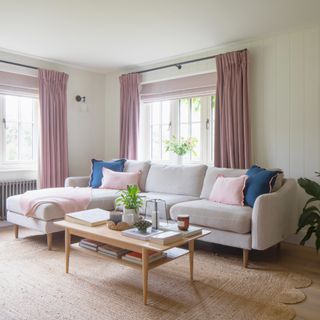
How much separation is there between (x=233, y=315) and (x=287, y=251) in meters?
1.55

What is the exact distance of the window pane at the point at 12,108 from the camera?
177 inches

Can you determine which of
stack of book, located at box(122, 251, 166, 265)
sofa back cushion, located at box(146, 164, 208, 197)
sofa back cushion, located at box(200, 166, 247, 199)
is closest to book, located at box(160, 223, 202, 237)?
stack of book, located at box(122, 251, 166, 265)

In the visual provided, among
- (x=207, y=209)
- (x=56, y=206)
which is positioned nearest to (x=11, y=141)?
(x=56, y=206)

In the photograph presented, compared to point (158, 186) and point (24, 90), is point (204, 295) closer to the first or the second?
point (158, 186)

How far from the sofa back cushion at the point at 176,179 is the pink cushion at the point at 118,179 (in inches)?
7.6

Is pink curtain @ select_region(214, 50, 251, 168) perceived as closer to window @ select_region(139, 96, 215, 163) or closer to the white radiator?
window @ select_region(139, 96, 215, 163)

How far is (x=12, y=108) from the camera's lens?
4539mm

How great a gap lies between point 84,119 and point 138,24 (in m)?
2.28

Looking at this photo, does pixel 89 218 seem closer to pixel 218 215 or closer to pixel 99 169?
pixel 218 215

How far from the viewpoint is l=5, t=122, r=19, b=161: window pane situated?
450cm

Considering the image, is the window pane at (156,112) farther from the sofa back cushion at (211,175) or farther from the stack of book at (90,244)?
the stack of book at (90,244)

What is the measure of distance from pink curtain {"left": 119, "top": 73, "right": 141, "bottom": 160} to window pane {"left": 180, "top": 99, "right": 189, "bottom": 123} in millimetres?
685

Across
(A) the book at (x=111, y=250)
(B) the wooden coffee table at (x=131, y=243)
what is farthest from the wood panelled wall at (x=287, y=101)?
→ (A) the book at (x=111, y=250)

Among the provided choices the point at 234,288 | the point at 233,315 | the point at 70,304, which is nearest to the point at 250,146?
the point at 234,288
